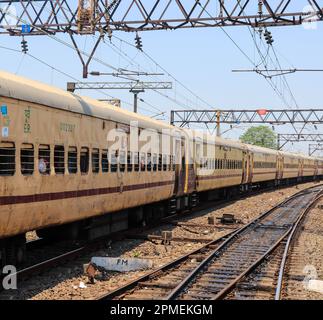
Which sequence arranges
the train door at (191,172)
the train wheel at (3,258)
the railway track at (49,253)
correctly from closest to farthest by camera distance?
the train wheel at (3,258)
the railway track at (49,253)
the train door at (191,172)

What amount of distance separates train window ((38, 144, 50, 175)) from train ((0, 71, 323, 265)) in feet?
0.05

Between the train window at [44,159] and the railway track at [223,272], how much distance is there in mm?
2372

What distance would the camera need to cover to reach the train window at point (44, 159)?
9891mm

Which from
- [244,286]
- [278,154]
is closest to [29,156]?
[244,286]

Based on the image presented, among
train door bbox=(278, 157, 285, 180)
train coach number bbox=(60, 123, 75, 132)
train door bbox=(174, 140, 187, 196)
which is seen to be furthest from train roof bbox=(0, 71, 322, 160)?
train door bbox=(278, 157, 285, 180)

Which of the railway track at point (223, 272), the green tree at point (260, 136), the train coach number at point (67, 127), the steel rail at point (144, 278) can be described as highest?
the green tree at point (260, 136)

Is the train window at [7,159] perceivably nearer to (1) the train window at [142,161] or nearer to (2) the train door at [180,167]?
(1) the train window at [142,161]

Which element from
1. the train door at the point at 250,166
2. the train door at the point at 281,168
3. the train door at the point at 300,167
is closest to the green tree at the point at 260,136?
the train door at the point at 300,167

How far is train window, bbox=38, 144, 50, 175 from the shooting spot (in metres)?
9.89

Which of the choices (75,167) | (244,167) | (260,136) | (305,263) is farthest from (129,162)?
(260,136)

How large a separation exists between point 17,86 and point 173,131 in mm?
11086

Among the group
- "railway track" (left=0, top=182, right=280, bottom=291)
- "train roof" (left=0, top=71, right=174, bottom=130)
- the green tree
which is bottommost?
"railway track" (left=0, top=182, right=280, bottom=291)

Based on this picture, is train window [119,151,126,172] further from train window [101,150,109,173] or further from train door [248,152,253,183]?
train door [248,152,253,183]

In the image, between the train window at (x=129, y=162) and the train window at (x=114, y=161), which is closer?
the train window at (x=114, y=161)
